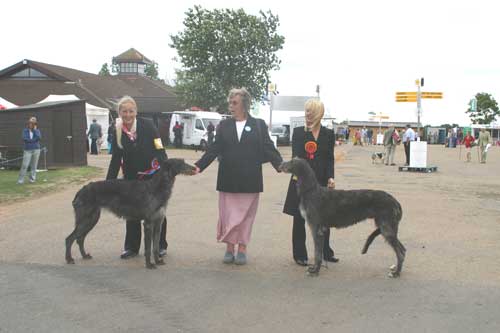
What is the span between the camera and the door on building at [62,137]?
19.8 m

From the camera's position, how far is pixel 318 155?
6.62 meters

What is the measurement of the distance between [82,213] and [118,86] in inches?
1685

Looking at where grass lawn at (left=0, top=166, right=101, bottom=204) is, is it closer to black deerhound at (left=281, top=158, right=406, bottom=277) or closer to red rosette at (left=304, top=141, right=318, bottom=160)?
red rosette at (left=304, top=141, right=318, bottom=160)

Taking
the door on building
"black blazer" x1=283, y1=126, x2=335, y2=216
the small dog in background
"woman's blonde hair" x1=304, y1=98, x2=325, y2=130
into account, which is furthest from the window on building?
"woman's blonde hair" x1=304, y1=98, x2=325, y2=130

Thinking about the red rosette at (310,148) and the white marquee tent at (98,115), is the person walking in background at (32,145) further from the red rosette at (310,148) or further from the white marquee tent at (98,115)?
the white marquee tent at (98,115)

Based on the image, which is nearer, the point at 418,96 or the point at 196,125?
the point at 418,96

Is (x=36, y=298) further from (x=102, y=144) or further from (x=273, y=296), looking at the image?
(x=102, y=144)

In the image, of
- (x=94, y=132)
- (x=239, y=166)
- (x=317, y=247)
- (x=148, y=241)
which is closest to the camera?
(x=317, y=247)

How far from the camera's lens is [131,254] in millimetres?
6973

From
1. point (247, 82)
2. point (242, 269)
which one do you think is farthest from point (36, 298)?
point (247, 82)

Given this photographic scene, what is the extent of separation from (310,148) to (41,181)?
11374 millimetres

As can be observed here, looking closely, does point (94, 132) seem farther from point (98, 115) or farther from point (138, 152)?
point (138, 152)

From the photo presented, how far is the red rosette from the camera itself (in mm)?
6595

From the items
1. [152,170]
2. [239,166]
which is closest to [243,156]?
[239,166]
